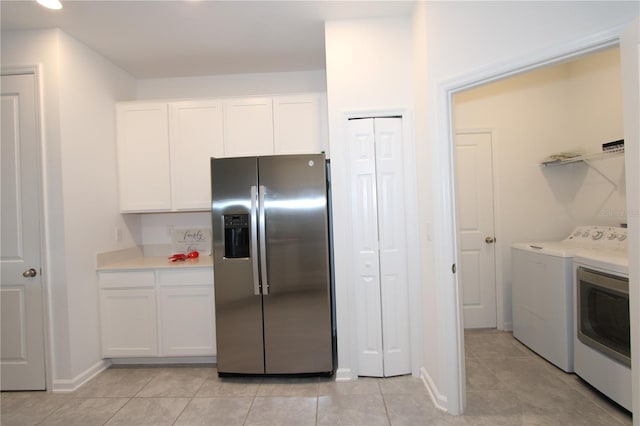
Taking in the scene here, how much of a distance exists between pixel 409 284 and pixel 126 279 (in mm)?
2400

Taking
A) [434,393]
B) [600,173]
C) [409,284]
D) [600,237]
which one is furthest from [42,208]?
[600,173]

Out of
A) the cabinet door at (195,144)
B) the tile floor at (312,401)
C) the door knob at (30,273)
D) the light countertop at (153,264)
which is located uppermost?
the cabinet door at (195,144)

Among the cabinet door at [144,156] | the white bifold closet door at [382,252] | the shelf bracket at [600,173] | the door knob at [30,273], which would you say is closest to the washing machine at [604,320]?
the shelf bracket at [600,173]

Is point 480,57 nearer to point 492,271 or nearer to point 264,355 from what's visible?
point 492,271

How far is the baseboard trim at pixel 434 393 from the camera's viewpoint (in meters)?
1.94

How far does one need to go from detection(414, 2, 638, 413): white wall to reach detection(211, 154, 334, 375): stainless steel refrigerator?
754mm

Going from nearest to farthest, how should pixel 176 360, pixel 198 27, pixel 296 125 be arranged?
pixel 198 27 → pixel 176 360 → pixel 296 125

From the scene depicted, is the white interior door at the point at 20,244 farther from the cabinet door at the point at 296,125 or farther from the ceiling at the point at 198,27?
the cabinet door at the point at 296,125

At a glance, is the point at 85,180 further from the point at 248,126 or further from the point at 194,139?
the point at 248,126

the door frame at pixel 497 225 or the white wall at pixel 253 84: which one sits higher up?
the white wall at pixel 253 84

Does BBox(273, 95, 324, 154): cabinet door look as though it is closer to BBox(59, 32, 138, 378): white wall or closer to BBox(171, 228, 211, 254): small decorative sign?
BBox(171, 228, 211, 254): small decorative sign

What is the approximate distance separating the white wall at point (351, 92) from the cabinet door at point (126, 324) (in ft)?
5.40

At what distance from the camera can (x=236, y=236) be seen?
2.38m

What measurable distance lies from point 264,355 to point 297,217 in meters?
1.11
